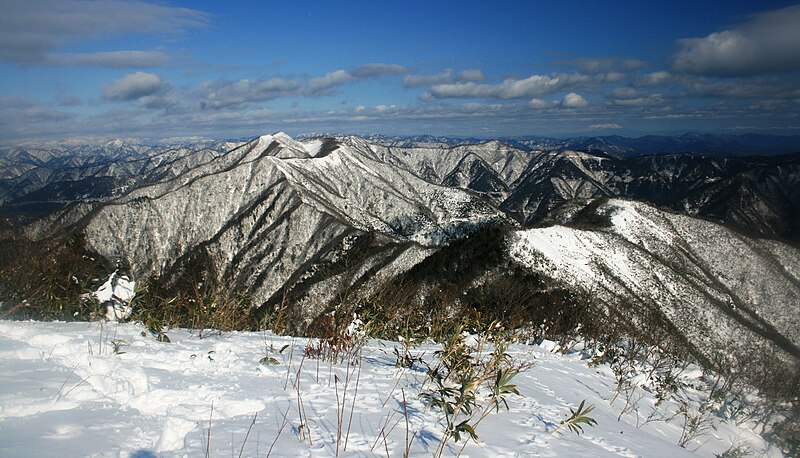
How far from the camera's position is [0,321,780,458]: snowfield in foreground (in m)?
3.49

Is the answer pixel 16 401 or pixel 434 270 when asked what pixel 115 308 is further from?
pixel 434 270

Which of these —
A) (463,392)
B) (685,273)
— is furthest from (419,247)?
(463,392)

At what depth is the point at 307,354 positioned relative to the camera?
6559 millimetres

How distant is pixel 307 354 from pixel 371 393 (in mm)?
1695

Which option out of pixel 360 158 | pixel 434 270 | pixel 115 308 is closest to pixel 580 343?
pixel 115 308

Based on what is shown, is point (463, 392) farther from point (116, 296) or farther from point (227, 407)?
point (116, 296)

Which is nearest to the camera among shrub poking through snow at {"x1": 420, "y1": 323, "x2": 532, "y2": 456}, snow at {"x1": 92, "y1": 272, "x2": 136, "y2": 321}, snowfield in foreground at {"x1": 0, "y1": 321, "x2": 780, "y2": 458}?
snowfield in foreground at {"x1": 0, "y1": 321, "x2": 780, "y2": 458}

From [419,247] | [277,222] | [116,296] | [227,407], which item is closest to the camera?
[227,407]

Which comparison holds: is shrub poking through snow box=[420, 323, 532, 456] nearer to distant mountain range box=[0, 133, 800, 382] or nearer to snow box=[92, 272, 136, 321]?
distant mountain range box=[0, 133, 800, 382]

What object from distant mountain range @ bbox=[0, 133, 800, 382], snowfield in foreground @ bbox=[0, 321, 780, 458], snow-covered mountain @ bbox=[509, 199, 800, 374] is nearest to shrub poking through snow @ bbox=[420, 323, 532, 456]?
snowfield in foreground @ bbox=[0, 321, 780, 458]

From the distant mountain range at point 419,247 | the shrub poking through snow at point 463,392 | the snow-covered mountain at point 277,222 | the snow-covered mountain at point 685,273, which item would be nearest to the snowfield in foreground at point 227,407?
the shrub poking through snow at point 463,392

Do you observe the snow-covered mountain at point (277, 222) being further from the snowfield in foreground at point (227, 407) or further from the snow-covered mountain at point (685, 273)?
the snowfield in foreground at point (227, 407)

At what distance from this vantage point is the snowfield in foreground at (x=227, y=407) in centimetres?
349

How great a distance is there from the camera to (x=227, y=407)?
4.35 metres
